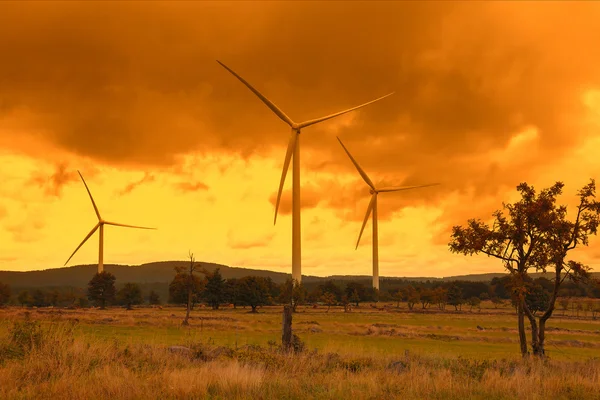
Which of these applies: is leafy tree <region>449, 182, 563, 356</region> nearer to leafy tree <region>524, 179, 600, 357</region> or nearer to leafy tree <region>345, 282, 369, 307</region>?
leafy tree <region>524, 179, 600, 357</region>

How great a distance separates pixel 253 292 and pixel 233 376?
129 m

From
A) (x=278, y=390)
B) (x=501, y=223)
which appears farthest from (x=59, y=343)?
(x=501, y=223)

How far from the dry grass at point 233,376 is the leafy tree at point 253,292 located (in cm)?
12018

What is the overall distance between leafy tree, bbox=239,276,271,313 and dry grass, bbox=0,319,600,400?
394 feet

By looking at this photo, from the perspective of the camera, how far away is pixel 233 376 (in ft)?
52.1

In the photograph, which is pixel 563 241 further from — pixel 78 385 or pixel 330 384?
pixel 78 385

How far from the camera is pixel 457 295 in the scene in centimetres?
17500

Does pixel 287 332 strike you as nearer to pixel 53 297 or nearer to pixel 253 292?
pixel 253 292

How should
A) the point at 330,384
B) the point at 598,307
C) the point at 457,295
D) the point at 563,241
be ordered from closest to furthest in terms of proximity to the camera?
the point at 330,384, the point at 563,241, the point at 598,307, the point at 457,295

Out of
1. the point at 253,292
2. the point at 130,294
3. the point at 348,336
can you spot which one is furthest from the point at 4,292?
the point at 348,336

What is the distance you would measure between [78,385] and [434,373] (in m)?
11.4

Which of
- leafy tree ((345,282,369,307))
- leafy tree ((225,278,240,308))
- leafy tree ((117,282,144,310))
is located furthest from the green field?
leafy tree ((345,282,369,307))

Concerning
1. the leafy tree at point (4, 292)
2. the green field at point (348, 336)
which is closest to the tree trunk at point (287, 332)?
the green field at point (348, 336)

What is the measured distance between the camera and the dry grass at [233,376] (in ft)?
47.6
